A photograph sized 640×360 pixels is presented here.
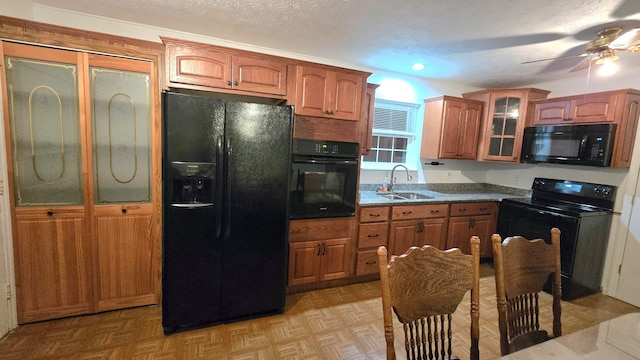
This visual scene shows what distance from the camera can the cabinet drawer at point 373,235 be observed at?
2.94 metres

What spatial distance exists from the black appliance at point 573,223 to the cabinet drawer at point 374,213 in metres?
1.64

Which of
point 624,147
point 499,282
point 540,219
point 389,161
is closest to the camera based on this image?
point 499,282

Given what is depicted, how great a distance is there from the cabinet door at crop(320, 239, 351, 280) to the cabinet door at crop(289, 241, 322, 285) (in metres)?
0.06

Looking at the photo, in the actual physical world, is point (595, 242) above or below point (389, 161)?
below

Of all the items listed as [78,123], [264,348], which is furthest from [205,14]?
[264,348]

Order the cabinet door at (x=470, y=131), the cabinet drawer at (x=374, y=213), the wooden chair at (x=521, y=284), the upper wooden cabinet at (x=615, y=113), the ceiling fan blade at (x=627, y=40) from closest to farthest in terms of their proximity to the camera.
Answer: the wooden chair at (x=521, y=284) → the ceiling fan blade at (x=627, y=40) → the upper wooden cabinet at (x=615, y=113) → the cabinet drawer at (x=374, y=213) → the cabinet door at (x=470, y=131)

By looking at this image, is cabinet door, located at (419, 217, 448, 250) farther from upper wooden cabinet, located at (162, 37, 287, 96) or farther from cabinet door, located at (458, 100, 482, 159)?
upper wooden cabinet, located at (162, 37, 287, 96)

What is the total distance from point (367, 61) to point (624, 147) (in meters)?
2.70

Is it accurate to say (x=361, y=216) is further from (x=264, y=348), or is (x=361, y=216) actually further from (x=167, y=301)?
(x=167, y=301)

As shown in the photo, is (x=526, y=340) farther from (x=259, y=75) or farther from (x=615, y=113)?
(x=615, y=113)

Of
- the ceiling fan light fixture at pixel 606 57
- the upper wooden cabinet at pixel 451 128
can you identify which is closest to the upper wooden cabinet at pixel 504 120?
the upper wooden cabinet at pixel 451 128

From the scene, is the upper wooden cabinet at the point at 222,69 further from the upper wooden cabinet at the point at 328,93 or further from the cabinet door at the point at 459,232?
the cabinet door at the point at 459,232

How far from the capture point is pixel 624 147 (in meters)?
2.82

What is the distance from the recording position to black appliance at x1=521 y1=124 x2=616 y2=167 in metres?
2.81
